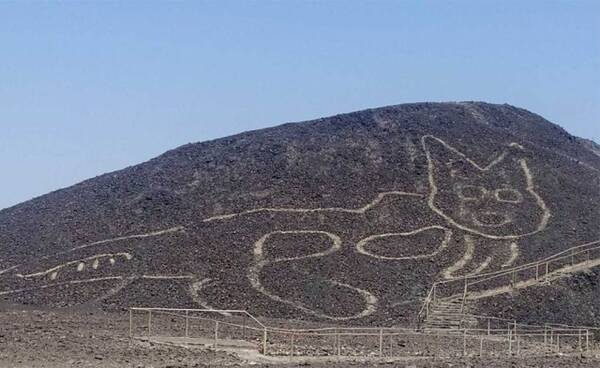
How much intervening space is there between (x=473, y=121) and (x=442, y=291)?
19.5 metres

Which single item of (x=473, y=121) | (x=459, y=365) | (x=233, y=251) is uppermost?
(x=473, y=121)

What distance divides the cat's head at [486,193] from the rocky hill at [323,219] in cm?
10

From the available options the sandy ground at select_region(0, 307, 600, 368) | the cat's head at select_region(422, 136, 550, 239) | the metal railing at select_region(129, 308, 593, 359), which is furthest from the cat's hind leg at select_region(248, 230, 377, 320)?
the sandy ground at select_region(0, 307, 600, 368)

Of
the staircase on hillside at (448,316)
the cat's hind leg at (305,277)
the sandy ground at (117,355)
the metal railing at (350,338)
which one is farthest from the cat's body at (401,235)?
the sandy ground at (117,355)

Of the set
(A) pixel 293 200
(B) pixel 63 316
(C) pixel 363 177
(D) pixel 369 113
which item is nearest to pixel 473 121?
(D) pixel 369 113

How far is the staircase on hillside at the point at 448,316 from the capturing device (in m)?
45.3

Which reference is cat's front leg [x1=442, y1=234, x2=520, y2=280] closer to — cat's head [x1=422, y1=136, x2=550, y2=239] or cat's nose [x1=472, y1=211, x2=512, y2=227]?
cat's head [x1=422, y1=136, x2=550, y2=239]

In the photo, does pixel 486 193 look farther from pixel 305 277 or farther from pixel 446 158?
pixel 305 277

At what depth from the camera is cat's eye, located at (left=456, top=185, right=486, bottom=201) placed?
2235 inches

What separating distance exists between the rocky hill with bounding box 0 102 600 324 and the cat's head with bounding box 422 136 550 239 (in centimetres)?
10

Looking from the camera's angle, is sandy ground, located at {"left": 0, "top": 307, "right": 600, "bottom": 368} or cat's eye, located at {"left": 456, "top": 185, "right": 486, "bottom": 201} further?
cat's eye, located at {"left": 456, "top": 185, "right": 486, "bottom": 201}

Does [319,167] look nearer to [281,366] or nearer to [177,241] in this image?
[177,241]

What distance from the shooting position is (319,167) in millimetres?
59250

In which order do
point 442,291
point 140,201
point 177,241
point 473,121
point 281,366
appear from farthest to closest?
point 473,121 < point 140,201 < point 177,241 < point 442,291 < point 281,366
